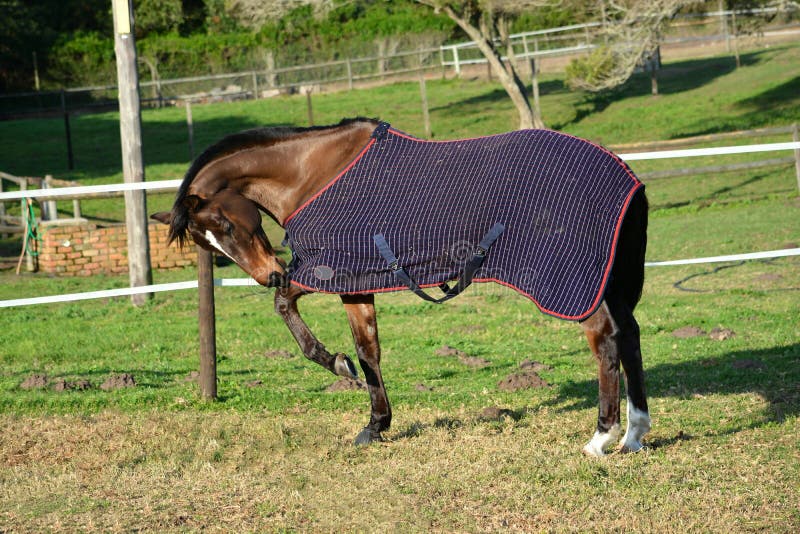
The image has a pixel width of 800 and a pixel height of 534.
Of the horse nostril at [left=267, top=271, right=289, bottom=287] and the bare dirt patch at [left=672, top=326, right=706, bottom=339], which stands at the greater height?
the horse nostril at [left=267, top=271, right=289, bottom=287]

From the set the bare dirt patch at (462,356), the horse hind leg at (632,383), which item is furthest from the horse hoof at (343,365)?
the bare dirt patch at (462,356)

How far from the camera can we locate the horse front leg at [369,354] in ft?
15.7

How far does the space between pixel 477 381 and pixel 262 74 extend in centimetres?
2797

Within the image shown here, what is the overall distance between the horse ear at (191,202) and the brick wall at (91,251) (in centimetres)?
779

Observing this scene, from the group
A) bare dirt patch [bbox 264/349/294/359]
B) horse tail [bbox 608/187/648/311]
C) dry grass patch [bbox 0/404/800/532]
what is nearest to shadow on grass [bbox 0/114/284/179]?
bare dirt patch [bbox 264/349/294/359]

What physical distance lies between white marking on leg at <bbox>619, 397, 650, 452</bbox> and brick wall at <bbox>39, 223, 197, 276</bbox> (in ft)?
28.5

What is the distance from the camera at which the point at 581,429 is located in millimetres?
4973

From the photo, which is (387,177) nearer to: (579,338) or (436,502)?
(436,502)

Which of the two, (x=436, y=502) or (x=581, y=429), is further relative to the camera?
(x=581, y=429)

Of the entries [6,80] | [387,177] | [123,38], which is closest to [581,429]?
[387,177]

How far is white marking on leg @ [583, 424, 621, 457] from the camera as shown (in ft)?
14.7

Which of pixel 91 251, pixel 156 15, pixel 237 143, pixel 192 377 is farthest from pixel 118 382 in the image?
pixel 156 15

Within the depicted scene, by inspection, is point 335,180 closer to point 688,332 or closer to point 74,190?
point 74,190

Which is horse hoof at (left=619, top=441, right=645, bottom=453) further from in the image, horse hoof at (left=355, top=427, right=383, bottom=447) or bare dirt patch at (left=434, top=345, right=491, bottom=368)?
bare dirt patch at (left=434, top=345, right=491, bottom=368)
